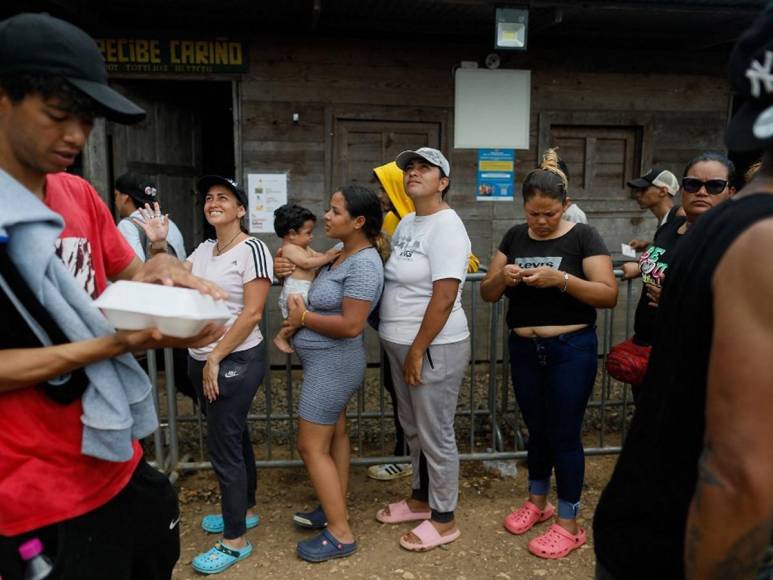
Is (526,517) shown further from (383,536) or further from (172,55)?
(172,55)

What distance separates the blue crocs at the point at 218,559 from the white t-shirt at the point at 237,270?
1.00m

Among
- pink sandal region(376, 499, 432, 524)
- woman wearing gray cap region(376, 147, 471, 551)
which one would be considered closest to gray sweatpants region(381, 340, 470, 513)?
woman wearing gray cap region(376, 147, 471, 551)

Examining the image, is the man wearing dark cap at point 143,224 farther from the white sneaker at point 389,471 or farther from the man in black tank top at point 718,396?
the man in black tank top at point 718,396

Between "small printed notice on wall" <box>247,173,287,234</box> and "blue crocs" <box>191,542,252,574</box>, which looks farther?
"small printed notice on wall" <box>247,173,287,234</box>

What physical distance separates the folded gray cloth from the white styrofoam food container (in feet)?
0.35

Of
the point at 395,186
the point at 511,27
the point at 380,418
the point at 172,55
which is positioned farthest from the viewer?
the point at 172,55

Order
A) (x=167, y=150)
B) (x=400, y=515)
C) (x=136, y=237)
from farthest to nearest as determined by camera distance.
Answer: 1. (x=167, y=150)
2. (x=136, y=237)
3. (x=400, y=515)

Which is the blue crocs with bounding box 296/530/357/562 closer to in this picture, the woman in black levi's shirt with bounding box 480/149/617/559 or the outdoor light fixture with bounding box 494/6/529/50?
the woman in black levi's shirt with bounding box 480/149/617/559

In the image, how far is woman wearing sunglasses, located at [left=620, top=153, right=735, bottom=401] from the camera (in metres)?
3.20

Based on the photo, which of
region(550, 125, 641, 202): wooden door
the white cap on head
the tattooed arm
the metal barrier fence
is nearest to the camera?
the tattooed arm

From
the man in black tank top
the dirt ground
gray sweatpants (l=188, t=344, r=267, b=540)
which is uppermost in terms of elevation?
the man in black tank top

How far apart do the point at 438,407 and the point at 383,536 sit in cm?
88

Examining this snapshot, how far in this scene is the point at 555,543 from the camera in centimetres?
333

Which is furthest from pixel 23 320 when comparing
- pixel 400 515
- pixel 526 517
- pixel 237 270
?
pixel 526 517
